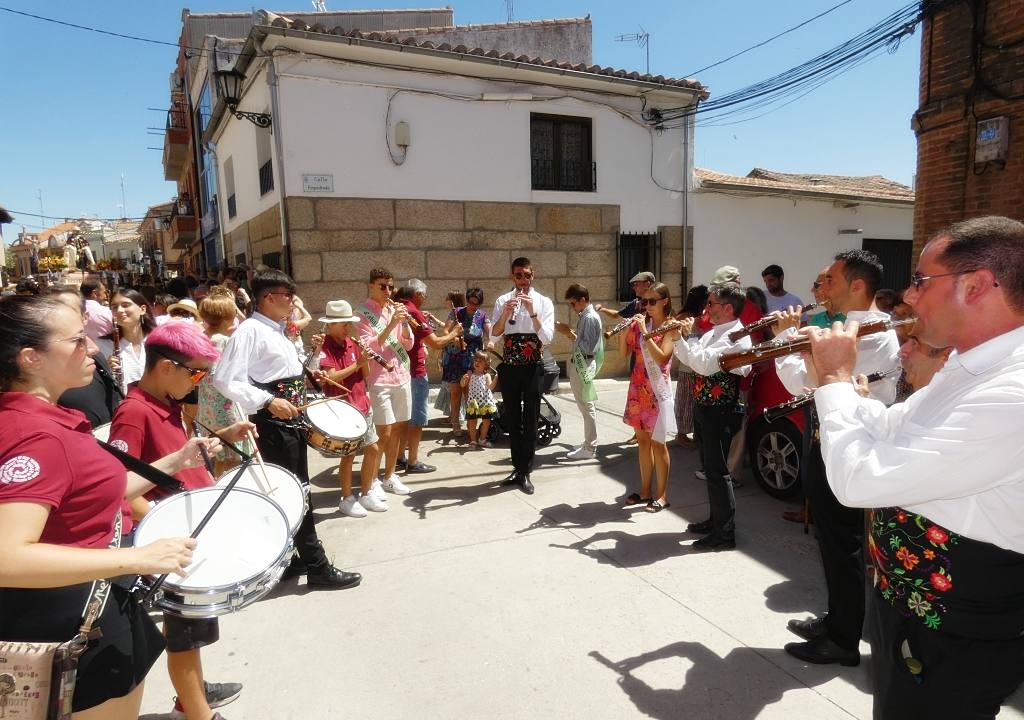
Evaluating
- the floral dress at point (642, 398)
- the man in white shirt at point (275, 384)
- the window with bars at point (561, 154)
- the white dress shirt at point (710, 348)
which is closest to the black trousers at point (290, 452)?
the man in white shirt at point (275, 384)

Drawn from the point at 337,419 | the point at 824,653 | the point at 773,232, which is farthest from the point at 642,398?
the point at 773,232

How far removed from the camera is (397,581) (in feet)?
11.8

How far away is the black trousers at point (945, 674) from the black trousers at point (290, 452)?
2.77 meters

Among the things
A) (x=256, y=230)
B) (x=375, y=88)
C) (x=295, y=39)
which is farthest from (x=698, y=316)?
(x=256, y=230)

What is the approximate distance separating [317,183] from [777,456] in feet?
21.3

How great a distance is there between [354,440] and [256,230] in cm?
782

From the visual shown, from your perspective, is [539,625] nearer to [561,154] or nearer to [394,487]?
[394,487]

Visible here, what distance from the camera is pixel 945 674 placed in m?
1.54

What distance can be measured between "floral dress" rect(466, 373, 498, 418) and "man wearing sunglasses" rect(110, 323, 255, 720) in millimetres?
4124

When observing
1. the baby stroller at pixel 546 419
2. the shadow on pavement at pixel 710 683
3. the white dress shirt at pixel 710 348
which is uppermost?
the white dress shirt at pixel 710 348

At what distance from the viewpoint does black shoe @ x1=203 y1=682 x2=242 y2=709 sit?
258cm

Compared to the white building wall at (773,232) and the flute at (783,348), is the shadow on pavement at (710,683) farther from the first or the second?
the white building wall at (773,232)

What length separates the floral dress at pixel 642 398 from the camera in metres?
4.45

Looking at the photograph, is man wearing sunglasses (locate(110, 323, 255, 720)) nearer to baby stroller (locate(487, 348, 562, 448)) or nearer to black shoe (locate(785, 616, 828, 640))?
black shoe (locate(785, 616, 828, 640))
